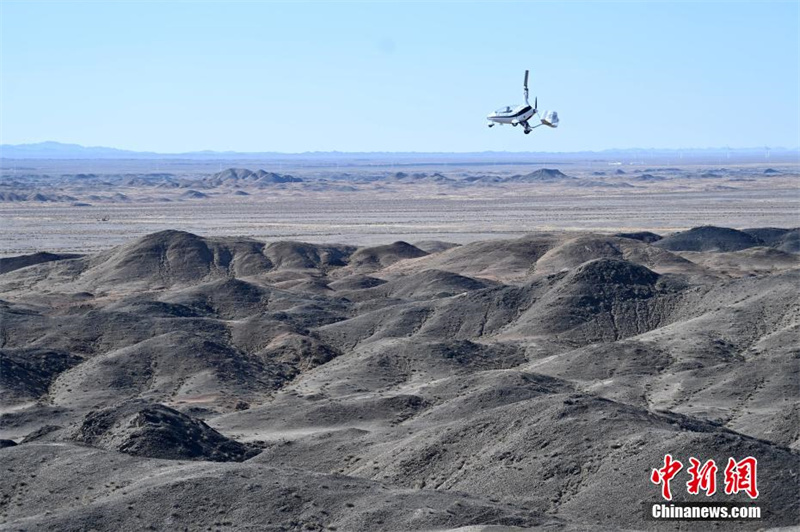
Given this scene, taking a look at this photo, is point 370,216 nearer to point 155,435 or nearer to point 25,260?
point 25,260

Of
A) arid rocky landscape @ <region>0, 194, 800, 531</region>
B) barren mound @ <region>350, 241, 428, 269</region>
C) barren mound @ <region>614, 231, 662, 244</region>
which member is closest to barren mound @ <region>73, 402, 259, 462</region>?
arid rocky landscape @ <region>0, 194, 800, 531</region>

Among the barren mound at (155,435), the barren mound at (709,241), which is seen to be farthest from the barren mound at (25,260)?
the barren mound at (155,435)

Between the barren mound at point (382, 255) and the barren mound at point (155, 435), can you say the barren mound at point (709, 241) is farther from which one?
the barren mound at point (155, 435)

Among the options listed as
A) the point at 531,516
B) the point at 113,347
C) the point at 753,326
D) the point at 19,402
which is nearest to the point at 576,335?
the point at 753,326

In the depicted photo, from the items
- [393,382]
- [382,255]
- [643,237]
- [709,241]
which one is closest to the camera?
[393,382]

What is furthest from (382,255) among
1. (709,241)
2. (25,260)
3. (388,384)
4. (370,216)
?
(370,216)
